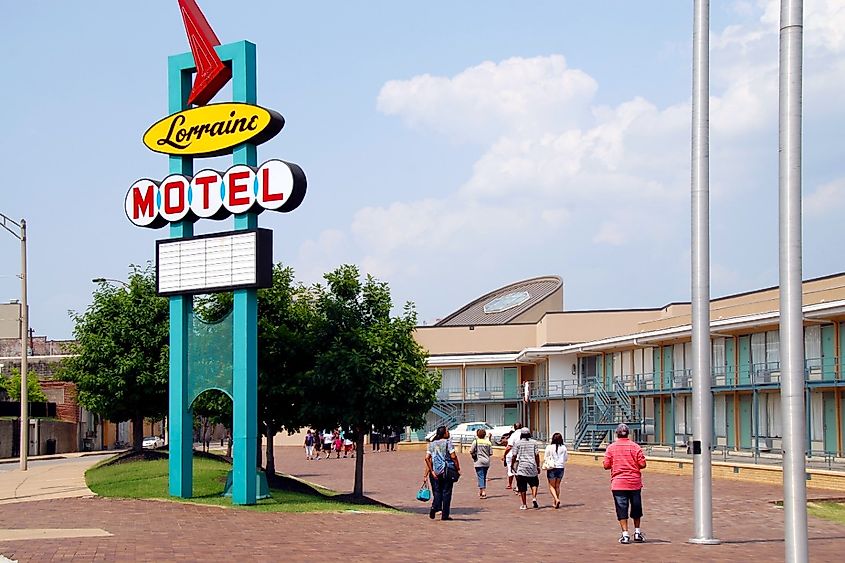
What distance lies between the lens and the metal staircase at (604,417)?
47.5 m

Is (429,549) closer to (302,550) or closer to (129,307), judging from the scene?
(302,550)

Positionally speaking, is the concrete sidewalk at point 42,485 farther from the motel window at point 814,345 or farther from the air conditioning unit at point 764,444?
the motel window at point 814,345

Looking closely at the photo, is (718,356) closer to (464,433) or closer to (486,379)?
(464,433)

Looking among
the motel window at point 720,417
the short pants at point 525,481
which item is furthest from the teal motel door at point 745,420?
the short pants at point 525,481

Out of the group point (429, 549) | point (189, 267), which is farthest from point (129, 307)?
point (429, 549)

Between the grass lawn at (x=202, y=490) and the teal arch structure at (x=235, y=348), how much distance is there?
0.61 metres

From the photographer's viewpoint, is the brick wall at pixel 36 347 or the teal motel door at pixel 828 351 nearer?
the teal motel door at pixel 828 351

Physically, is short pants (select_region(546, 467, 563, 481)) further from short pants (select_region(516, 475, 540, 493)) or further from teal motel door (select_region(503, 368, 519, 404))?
teal motel door (select_region(503, 368, 519, 404))

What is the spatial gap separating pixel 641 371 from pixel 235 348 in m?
32.2

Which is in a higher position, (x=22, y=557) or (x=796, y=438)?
(x=796, y=438)

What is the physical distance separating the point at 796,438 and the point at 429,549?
19.1 ft

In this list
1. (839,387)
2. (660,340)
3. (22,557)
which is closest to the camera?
(22,557)

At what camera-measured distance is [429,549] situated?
15.2 m

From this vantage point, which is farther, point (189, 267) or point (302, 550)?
point (189, 267)
